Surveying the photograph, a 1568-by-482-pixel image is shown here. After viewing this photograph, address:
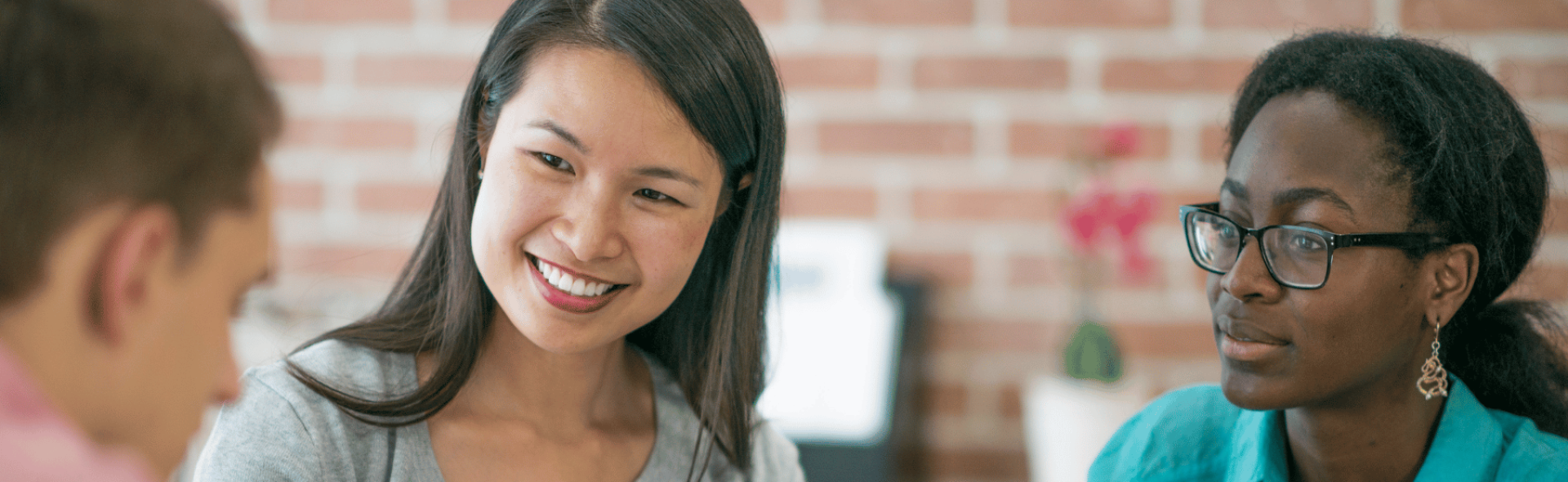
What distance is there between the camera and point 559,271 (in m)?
1.04

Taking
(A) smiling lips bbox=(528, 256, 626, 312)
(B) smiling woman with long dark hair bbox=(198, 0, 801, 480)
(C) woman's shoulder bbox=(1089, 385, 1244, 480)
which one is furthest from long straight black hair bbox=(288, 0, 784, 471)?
(C) woman's shoulder bbox=(1089, 385, 1244, 480)

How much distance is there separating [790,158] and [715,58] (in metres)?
1.07

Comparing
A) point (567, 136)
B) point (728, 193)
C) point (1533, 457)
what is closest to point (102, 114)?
point (567, 136)

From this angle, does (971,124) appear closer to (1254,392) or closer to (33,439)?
(1254,392)

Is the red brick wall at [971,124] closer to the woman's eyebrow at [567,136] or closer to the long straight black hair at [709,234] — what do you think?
the long straight black hair at [709,234]

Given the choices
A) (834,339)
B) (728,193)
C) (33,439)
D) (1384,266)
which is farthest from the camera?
(834,339)

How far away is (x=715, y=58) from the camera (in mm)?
1062

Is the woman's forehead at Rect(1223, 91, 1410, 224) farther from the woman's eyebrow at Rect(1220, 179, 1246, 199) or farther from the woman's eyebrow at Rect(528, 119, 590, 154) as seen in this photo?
the woman's eyebrow at Rect(528, 119, 590, 154)

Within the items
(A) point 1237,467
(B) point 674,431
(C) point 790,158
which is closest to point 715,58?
(B) point 674,431

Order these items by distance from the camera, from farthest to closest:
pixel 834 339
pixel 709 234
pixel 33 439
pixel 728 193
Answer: pixel 834 339 < pixel 709 234 < pixel 728 193 < pixel 33 439

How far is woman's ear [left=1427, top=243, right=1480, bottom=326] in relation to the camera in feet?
3.18

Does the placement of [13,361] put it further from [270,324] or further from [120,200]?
[270,324]

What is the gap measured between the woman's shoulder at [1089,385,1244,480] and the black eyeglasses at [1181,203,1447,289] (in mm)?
242

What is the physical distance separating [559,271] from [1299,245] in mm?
704
